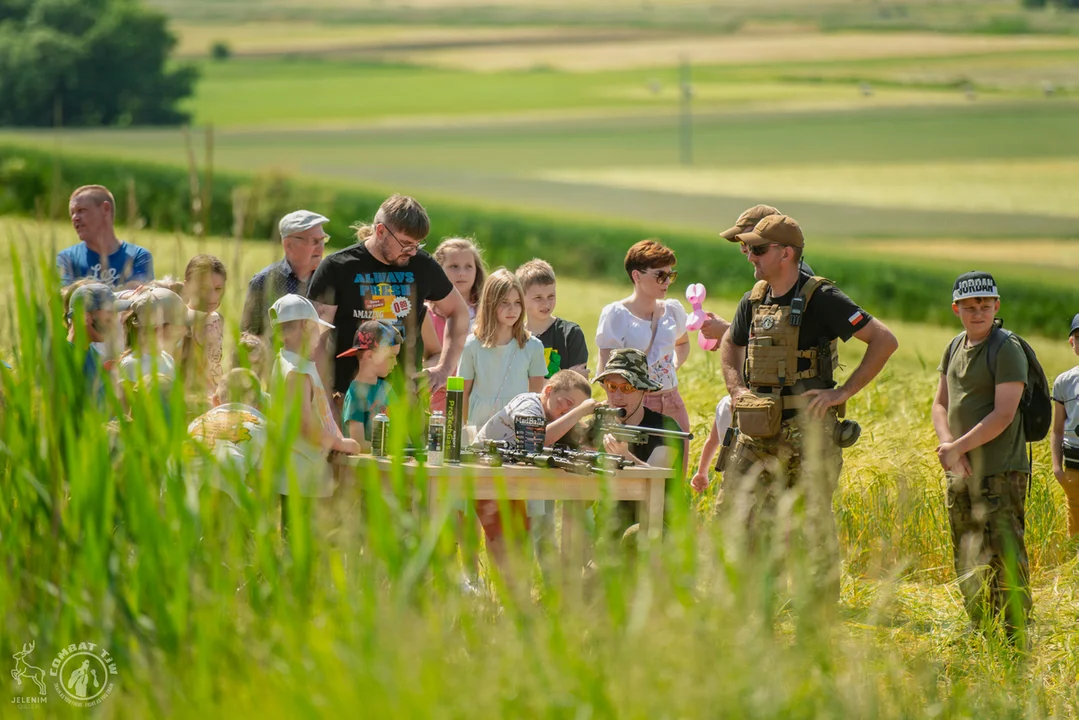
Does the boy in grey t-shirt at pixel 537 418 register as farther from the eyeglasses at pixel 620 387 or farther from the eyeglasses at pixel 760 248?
the eyeglasses at pixel 760 248

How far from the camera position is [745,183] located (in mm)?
59406

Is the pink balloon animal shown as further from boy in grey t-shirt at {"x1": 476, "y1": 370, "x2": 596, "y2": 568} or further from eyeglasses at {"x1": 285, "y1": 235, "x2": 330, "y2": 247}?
eyeglasses at {"x1": 285, "y1": 235, "x2": 330, "y2": 247}

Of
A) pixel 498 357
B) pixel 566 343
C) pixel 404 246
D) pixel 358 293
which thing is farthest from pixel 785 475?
pixel 358 293

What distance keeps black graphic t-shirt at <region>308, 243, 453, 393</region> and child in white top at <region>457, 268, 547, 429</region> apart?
0.32 m

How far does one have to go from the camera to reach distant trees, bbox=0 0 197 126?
6456 cm

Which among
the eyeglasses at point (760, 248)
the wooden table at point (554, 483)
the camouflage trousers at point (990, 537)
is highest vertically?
the eyeglasses at point (760, 248)

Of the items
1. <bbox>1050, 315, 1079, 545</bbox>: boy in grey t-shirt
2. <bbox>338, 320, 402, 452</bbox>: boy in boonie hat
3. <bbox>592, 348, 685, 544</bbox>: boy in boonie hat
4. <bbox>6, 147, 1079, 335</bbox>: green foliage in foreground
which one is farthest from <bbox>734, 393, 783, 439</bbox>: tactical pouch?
<bbox>6, 147, 1079, 335</bbox>: green foliage in foreground

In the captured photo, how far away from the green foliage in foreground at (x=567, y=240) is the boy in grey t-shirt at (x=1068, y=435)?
A: 65.6 feet

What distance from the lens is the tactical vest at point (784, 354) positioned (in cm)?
549

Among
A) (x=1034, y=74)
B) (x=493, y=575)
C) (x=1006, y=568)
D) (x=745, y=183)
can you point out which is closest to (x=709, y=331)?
(x=1006, y=568)

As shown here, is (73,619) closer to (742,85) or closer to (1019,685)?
(1019,685)

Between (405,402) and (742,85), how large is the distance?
91567mm

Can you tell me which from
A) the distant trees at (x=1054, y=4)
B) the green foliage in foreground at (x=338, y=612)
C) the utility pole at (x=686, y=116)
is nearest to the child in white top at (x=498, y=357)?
the green foliage in foreground at (x=338, y=612)

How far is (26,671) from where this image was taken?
3.56m
